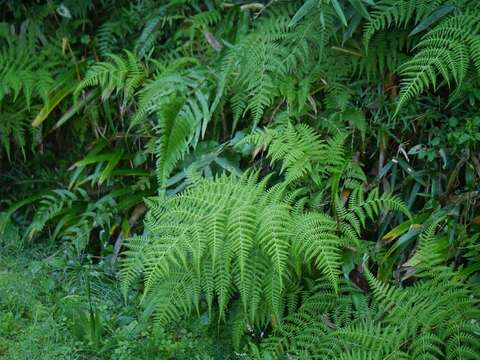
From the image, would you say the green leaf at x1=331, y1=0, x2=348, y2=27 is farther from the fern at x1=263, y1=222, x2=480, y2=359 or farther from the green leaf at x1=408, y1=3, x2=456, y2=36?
Answer: the fern at x1=263, y1=222, x2=480, y2=359

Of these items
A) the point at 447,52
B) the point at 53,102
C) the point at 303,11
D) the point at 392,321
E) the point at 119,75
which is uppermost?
the point at 303,11

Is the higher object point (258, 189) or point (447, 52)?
point (447, 52)

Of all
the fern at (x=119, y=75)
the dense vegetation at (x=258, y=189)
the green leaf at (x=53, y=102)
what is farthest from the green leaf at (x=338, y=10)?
the green leaf at (x=53, y=102)

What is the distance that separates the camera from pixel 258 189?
3.06 metres

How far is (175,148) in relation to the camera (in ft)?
11.4

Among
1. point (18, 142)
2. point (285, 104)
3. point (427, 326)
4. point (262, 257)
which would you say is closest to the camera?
point (427, 326)

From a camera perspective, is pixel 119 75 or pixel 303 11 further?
pixel 119 75

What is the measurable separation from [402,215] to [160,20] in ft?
5.85

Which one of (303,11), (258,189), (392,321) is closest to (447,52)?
(303,11)

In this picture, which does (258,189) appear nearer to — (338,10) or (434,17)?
(338,10)

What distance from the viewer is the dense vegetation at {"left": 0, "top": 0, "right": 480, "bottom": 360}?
291 centimetres

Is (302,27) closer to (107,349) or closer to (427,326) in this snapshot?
(427,326)

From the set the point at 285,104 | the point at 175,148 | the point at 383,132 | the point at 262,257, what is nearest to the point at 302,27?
the point at 285,104

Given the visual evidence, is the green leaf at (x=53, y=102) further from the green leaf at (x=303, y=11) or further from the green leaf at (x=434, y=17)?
the green leaf at (x=434, y=17)
